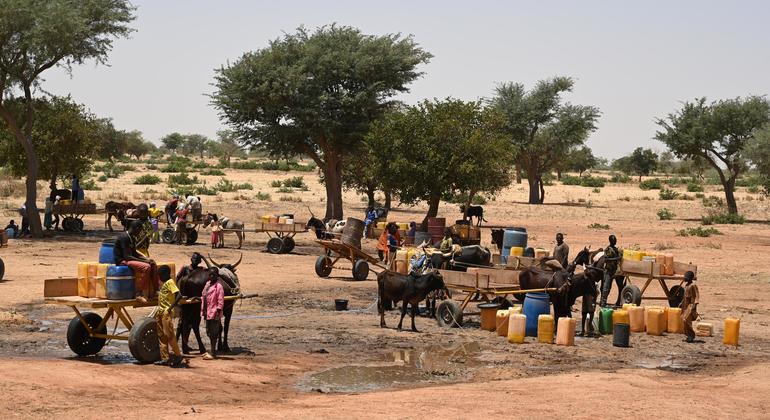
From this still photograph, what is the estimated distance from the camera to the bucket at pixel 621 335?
18.5 m

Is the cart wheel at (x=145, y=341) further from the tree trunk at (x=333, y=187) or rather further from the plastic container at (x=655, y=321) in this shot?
the tree trunk at (x=333, y=187)

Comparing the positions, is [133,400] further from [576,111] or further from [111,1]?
[576,111]

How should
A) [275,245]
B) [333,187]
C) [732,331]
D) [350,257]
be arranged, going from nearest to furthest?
[732,331]
[350,257]
[275,245]
[333,187]

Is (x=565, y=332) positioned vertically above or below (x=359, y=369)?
above

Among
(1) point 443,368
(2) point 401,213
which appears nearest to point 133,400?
(1) point 443,368

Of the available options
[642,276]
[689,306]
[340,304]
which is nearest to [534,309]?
[689,306]

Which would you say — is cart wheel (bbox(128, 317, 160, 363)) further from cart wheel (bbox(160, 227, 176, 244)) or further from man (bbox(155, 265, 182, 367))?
cart wheel (bbox(160, 227, 176, 244))

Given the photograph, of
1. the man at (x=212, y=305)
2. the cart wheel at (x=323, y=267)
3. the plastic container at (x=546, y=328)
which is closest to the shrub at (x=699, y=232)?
the cart wheel at (x=323, y=267)

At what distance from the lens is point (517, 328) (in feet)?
61.4

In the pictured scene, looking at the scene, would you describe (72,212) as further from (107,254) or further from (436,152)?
(107,254)

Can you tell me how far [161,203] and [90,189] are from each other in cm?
1076

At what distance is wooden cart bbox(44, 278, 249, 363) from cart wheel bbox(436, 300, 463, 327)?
6184 mm

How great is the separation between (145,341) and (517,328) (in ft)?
22.6

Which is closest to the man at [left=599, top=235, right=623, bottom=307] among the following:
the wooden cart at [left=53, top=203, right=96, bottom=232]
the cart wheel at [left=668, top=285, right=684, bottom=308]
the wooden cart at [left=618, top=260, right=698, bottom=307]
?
the wooden cart at [left=618, top=260, right=698, bottom=307]
